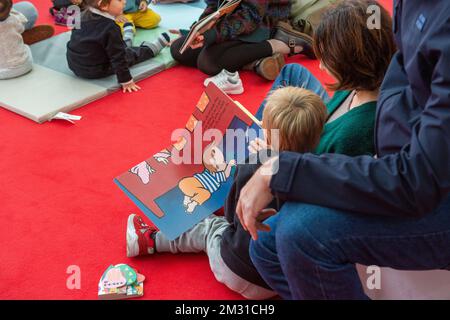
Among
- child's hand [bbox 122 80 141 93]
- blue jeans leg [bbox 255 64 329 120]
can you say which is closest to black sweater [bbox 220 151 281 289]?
blue jeans leg [bbox 255 64 329 120]

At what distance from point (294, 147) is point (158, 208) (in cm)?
43

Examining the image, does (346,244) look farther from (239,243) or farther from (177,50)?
(177,50)

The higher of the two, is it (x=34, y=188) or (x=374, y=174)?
(x=374, y=174)

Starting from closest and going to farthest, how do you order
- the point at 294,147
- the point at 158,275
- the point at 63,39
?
the point at 294,147
the point at 158,275
the point at 63,39

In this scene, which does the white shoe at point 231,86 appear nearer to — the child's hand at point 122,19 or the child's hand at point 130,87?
the child's hand at point 130,87

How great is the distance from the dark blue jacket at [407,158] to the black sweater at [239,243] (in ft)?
0.74

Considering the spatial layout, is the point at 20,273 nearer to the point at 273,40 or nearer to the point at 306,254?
the point at 306,254

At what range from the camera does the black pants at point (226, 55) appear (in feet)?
7.24

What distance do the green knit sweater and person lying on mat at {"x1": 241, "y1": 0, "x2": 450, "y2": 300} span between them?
0.30 ft

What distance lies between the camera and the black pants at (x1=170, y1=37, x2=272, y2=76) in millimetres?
2207

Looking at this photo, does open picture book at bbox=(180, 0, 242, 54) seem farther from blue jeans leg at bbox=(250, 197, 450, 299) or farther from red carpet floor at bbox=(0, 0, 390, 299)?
blue jeans leg at bbox=(250, 197, 450, 299)

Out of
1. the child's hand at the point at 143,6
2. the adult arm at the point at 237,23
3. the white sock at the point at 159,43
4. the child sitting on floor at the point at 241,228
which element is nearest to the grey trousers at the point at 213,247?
the child sitting on floor at the point at 241,228

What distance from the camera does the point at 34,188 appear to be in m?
1.56
